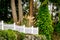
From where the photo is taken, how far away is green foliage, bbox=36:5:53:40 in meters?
28.5

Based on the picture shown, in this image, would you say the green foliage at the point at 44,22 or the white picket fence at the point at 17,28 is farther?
the green foliage at the point at 44,22

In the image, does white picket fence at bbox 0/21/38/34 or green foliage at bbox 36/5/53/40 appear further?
green foliage at bbox 36/5/53/40

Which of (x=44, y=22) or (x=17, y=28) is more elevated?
(x=44, y=22)

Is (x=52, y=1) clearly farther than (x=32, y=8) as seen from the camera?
Yes

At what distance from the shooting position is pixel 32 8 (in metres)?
31.4

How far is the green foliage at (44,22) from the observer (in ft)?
93.6

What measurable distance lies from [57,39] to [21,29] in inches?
371

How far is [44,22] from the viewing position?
2894 centimetres

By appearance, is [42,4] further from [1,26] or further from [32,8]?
[1,26]

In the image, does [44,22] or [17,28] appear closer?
[17,28]

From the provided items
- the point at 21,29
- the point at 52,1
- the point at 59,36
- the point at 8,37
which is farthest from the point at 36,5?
the point at 8,37

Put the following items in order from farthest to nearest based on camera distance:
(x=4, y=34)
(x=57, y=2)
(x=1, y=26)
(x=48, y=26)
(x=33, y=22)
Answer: (x=57, y=2)
(x=33, y=22)
(x=48, y=26)
(x=1, y=26)
(x=4, y=34)

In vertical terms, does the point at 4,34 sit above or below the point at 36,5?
below

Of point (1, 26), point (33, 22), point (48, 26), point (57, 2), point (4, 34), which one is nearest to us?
point (4, 34)
